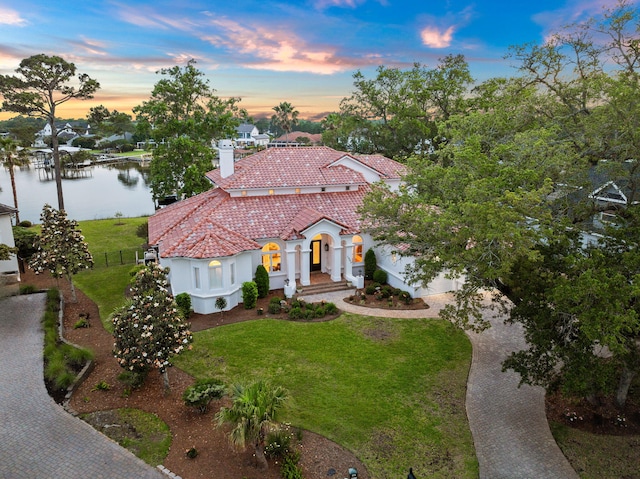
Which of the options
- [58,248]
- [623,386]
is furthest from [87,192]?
[623,386]

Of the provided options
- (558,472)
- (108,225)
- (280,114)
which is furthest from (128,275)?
(280,114)

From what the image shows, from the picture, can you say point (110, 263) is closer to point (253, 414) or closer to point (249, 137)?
point (253, 414)

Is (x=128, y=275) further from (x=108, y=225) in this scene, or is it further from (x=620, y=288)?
(x=620, y=288)

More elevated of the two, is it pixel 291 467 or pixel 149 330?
pixel 149 330

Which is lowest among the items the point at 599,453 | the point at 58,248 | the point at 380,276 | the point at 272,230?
A: the point at 599,453

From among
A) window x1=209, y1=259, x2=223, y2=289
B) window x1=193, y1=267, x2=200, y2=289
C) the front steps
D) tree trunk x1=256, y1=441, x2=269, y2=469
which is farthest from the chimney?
tree trunk x1=256, y1=441, x2=269, y2=469

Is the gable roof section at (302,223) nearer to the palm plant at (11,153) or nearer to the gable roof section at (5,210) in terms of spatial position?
the gable roof section at (5,210)
